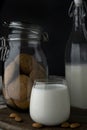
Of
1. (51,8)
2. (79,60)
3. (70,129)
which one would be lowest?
(70,129)

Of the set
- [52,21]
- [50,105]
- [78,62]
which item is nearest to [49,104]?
[50,105]

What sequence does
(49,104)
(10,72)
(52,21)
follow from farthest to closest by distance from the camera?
1. (52,21)
2. (10,72)
3. (49,104)

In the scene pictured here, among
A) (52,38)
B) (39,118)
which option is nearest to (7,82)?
(39,118)

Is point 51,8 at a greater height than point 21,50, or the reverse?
point 51,8

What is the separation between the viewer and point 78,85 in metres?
0.53

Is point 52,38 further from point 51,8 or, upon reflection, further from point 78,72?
point 78,72

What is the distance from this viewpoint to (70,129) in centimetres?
47

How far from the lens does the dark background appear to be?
790mm

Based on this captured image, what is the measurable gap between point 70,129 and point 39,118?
56 millimetres

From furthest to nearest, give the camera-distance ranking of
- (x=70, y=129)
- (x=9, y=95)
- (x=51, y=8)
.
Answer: (x=51, y=8), (x=9, y=95), (x=70, y=129)

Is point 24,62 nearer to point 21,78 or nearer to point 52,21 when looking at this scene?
point 21,78

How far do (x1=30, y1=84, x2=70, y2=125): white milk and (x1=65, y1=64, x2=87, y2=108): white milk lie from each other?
0.05 meters

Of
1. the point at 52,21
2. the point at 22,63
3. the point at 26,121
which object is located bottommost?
the point at 26,121

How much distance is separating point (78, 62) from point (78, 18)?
0.09 meters
